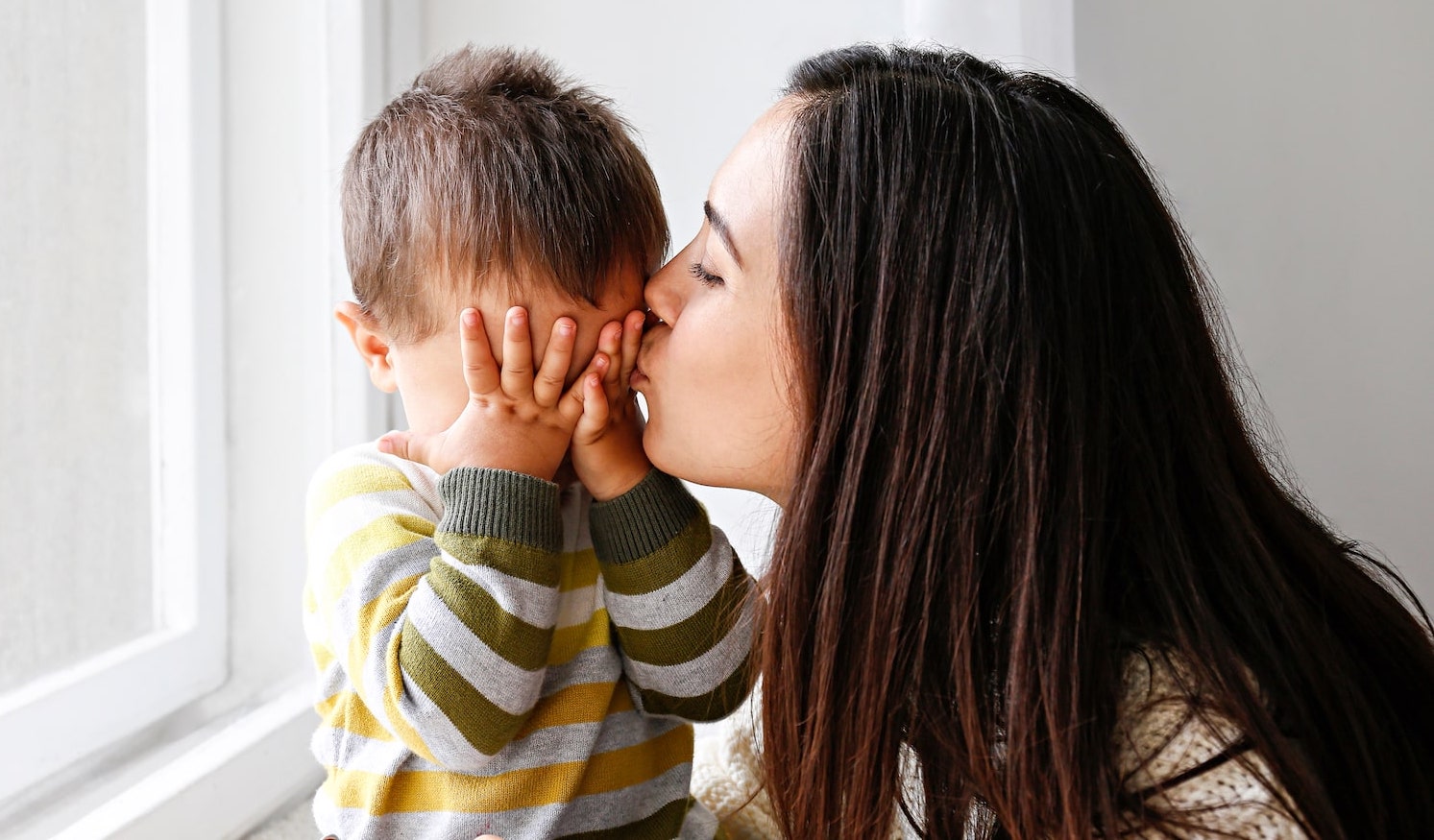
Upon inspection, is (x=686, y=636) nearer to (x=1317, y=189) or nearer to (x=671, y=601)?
(x=671, y=601)

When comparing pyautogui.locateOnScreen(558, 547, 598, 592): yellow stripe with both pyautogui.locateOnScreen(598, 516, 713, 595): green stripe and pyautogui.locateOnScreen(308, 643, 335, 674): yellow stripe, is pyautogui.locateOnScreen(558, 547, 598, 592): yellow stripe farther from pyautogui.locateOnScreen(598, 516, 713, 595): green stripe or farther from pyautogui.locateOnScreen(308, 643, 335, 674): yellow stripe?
pyautogui.locateOnScreen(308, 643, 335, 674): yellow stripe

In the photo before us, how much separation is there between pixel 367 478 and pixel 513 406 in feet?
0.43

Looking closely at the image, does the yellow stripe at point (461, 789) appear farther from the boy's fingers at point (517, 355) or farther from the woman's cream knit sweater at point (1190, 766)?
the woman's cream knit sweater at point (1190, 766)

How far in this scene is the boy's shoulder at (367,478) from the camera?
2.73 ft

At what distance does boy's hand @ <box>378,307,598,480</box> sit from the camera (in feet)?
2.64

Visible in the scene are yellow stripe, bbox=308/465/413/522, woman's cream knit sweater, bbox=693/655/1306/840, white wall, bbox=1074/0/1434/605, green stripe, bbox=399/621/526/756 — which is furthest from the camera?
white wall, bbox=1074/0/1434/605

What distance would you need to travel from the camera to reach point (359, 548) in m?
0.78

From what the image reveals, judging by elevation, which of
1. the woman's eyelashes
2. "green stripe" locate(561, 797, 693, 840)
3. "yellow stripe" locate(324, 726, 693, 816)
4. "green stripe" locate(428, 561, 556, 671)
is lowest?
"green stripe" locate(561, 797, 693, 840)

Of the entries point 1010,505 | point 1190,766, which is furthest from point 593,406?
point 1190,766

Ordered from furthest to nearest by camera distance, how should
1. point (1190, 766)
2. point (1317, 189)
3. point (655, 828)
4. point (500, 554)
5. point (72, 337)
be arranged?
1. point (1317, 189)
2. point (72, 337)
3. point (655, 828)
4. point (500, 554)
5. point (1190, 766)

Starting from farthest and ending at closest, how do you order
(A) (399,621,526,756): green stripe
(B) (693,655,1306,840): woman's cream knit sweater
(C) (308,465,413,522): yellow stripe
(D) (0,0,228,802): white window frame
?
(D) (0,0,228,802): white window frame → (C) (308,465,413,522): yellow stripe → (A) (399,621,526,756): green stripe → (B) (693,655,1306,840): woman's cream knit sweater

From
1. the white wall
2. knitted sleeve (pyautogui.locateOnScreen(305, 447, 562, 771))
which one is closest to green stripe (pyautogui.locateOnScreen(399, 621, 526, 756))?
A: knitted sleeve (pyautogui.locateOnScreen(305, 447, 562, 771))

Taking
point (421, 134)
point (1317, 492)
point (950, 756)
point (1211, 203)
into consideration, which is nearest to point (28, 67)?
point (421, 134)

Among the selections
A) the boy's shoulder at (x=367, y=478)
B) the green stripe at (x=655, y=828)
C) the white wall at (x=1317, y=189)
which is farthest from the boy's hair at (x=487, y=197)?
the white wall at (x=1317, y=189)
